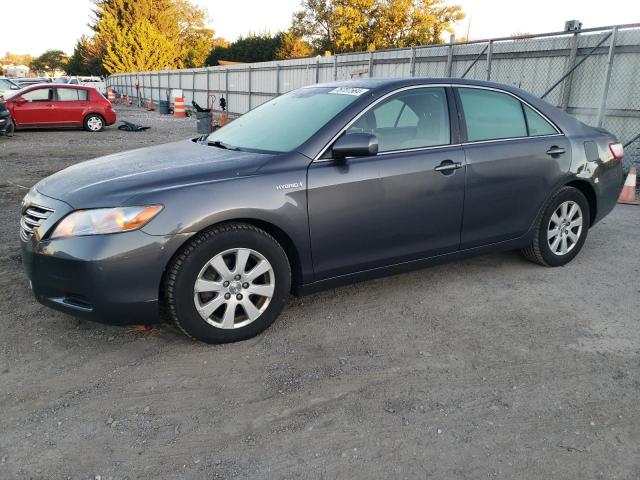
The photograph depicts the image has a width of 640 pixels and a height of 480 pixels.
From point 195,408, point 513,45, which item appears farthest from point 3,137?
point 195,408

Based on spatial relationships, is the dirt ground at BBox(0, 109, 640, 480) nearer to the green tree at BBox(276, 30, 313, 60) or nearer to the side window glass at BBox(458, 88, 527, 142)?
the side window glass at BBox(458, 88, 527, 142)

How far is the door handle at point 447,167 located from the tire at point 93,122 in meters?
17.1

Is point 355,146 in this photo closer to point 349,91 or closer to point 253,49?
point 349,91

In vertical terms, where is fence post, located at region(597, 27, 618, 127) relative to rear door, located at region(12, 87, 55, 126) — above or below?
above

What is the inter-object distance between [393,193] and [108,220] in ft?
5.99

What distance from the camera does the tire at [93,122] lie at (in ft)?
60.0

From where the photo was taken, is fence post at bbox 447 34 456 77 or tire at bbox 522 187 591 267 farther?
fence post at bbox 447 34 456 77

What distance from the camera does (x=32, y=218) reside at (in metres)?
3.34

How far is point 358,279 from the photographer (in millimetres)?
3785

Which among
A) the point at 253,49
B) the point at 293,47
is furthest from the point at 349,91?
the point at 253,49

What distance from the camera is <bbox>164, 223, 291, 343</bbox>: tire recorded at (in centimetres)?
312

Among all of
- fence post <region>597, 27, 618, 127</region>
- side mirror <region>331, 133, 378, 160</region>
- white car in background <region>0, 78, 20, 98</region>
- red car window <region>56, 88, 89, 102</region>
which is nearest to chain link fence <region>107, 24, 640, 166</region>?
fence post <region>597, 27, 618, 127</region>

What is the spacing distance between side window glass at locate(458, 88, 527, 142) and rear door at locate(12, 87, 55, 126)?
55.1 feet

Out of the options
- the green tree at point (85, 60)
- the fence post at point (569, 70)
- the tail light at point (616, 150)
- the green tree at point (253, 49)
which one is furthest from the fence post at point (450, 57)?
the green tree at point (85, 60)
